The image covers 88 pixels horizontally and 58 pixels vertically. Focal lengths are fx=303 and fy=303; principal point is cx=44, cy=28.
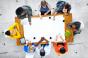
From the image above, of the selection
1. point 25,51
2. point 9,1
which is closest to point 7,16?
point 9,1

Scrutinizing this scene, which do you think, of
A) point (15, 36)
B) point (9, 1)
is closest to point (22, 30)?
point (15, 36)

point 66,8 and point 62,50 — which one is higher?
point 66,8

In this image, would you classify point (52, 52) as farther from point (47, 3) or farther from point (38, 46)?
point (47, 3)

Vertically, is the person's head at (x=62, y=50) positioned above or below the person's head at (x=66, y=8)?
below

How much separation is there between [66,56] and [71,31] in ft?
0.49

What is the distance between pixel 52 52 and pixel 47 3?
0.26 meters

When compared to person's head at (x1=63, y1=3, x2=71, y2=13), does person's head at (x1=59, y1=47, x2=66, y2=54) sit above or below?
below

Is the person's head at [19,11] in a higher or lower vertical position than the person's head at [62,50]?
higher

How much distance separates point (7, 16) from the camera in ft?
5.18

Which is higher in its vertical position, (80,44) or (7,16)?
(7,16)

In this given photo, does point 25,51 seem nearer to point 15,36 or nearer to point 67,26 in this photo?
point 15,36

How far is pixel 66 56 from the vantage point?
1620 millimetres

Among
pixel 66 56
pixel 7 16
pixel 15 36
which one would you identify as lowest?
pixel 66 56

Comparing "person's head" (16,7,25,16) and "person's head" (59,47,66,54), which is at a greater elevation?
"person's head" (16,7,25,16)
